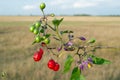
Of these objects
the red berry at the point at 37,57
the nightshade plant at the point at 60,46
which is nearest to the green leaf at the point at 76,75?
the nightshade plant at the point at 60,46

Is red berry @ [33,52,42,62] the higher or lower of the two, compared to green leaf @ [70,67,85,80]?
higher

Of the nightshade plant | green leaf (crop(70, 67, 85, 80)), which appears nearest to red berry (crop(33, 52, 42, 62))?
the nightshade plant

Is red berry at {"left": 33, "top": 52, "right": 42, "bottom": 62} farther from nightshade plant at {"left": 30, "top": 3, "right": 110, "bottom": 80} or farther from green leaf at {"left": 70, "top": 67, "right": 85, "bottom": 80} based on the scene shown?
green leaf at {"left": 70, "top": 67, "right": 85, "bottom": 80}

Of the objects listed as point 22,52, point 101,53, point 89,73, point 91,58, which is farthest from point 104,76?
point 91,58

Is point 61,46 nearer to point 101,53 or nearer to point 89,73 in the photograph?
point 89,73

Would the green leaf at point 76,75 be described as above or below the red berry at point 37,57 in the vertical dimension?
below

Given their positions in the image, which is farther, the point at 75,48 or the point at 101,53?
the point at 101,53

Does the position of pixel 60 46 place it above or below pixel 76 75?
above

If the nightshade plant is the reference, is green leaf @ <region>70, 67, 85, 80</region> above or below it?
below

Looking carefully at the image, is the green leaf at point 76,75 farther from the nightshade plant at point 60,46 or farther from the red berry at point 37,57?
the red berry at point 37,57

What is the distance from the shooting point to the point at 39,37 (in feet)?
3.65

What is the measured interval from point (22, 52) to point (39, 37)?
14.9 m

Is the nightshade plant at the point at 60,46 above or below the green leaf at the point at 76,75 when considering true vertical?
above

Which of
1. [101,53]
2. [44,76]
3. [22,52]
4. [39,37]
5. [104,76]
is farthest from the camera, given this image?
[22,52]
